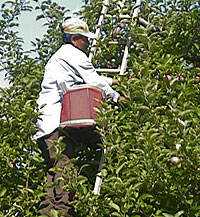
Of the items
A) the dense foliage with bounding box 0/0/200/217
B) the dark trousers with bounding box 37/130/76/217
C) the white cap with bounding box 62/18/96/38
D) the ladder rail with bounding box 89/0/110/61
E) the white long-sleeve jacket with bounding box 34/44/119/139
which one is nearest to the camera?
the dense foliage with bounding box 0/0/200/217

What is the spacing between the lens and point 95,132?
3205 mm

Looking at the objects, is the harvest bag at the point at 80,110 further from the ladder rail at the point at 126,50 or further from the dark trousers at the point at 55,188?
the ladder rail at the point at 126,50

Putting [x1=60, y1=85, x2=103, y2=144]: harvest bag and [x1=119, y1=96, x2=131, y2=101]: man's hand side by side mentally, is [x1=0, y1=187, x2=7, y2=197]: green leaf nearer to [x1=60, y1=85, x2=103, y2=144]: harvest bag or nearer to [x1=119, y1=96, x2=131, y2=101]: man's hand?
[x1=60, y1=85, x2=103, y2=144]: harvest bag

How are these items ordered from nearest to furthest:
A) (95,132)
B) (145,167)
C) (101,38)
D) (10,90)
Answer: (145,167)
(95,132)
(10,90)
(101,38)

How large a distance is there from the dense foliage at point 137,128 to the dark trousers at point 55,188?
0.23 feet

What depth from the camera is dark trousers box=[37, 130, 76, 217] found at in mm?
3119

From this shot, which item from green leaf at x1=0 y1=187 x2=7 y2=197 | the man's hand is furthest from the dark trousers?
the man's hand

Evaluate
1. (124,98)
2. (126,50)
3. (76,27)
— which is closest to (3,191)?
(124,98)

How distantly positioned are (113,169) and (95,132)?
0.32 metres

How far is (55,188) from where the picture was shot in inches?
124

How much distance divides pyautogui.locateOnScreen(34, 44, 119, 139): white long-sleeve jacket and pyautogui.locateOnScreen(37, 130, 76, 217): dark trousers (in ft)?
0.18

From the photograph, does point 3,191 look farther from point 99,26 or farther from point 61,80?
point 99,26

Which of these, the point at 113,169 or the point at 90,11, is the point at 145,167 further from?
the point at 90,11

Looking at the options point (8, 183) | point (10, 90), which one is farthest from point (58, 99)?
point (8, 183)
